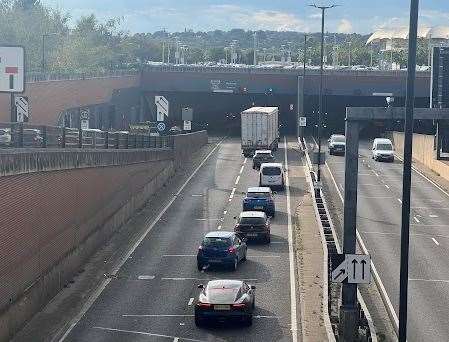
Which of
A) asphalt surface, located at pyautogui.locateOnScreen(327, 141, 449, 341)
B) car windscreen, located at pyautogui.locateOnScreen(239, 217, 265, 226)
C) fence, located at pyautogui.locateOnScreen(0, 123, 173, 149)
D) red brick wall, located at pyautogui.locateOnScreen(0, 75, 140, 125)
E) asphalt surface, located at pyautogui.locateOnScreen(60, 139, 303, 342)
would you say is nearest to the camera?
asphalt surface, located at pyautogui.locateOnScreen(60, 139, 303, 342)

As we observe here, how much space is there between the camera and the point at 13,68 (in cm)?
3288

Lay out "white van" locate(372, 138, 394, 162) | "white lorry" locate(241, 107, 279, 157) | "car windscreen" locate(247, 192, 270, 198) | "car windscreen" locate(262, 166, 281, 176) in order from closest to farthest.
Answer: "car windscreen" locate(247, 192, 270, 198) < "car windscreen" locate(262, 166, 281, 176) < "white lorry" locate(241, 107, 279, 157) < "white van" locate(372, 138, 394, 162)

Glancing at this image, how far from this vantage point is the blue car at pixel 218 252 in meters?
37.0

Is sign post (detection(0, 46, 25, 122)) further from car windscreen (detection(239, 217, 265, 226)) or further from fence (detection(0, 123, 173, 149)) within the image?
car windscreen (detection(239, 217, 265, 226))

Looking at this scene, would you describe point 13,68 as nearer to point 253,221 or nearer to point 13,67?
point 13,67

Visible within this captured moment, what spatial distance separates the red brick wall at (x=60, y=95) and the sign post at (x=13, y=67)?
26785 millimetres

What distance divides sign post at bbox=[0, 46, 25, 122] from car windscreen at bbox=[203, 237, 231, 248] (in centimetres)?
883

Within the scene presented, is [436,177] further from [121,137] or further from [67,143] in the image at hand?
[67,143]

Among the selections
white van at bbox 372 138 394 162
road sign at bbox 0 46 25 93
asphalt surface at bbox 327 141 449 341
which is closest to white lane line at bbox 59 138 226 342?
road sign at bbox 0 46 25 93

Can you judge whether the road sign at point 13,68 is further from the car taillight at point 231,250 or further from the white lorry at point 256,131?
the white lorry at point 256,131

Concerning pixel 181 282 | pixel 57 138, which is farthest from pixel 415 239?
pixel 57 138

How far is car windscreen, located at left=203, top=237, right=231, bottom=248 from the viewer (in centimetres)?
3728

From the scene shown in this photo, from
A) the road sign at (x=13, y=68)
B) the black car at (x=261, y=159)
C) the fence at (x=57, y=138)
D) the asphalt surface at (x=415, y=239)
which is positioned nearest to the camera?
the fence at (x=57, y=138)

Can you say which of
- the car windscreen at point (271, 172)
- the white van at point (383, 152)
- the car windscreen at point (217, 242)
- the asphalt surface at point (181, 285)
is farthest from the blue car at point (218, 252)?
the white van at point (383, 152)
